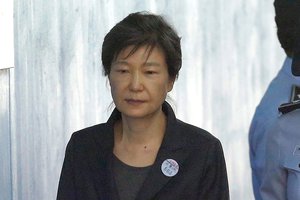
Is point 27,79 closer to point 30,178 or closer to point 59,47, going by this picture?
point 59,47

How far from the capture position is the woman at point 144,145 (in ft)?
6.10

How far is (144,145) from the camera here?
1.96 meters

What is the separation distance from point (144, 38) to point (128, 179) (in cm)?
41

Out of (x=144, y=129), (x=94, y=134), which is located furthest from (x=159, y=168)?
(x=94, y=134)

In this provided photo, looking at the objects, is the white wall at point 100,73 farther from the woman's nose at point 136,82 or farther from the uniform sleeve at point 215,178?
the woman's nose at point 136,82

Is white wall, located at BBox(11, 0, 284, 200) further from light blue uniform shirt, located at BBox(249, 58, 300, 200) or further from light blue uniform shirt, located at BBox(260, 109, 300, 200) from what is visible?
light blue uniform shirt, located at BBox(260, 109, 300, 200)

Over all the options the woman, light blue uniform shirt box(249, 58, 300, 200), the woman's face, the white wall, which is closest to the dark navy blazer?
the woman

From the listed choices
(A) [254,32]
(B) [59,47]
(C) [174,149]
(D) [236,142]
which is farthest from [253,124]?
(B) [59,47]

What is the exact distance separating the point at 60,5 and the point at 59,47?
0.19m

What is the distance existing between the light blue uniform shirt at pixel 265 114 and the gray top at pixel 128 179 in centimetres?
70

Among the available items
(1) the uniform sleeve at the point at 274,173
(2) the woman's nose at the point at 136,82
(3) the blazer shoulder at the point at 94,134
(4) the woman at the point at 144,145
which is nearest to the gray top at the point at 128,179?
(4) the woman at the point at 144,145

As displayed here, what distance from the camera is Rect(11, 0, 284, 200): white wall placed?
8.45 feet

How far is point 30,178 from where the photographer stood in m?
3.20

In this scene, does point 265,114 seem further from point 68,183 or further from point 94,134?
point 68,183
